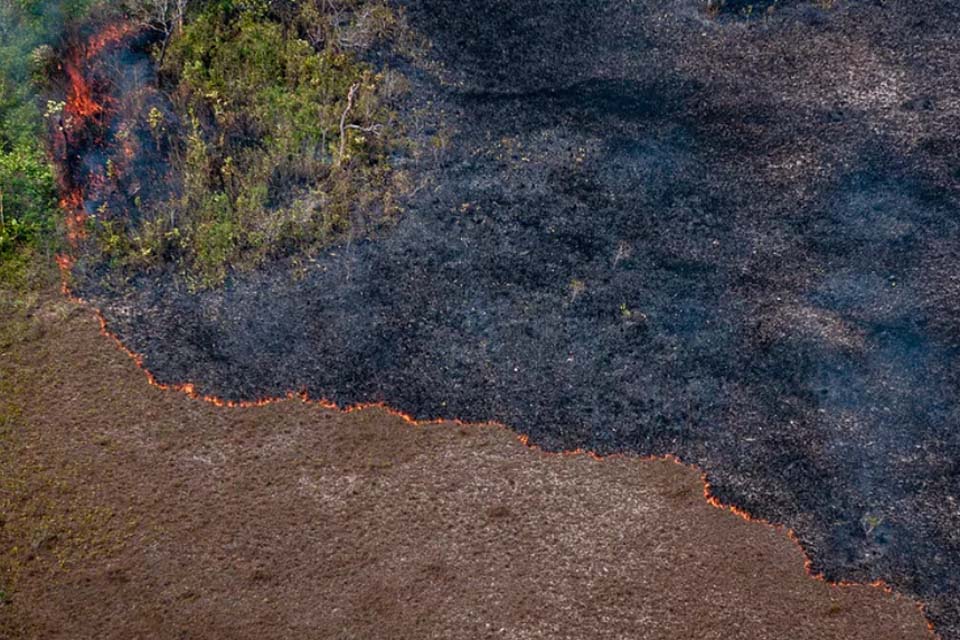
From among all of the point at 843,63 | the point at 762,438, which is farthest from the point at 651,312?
the point at 843,63

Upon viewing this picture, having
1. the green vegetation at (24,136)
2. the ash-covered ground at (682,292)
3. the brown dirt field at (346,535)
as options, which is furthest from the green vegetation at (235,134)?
the brown dirt field at (346,535)

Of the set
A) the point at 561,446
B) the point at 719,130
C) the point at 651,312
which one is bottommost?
the point at 561,446

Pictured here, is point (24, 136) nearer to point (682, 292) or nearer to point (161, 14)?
point (161, 14)

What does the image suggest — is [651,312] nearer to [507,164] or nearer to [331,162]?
[507,164]

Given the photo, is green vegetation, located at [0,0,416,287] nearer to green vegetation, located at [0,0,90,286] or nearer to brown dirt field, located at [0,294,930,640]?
green vegetation, located at [0,0,90,286]

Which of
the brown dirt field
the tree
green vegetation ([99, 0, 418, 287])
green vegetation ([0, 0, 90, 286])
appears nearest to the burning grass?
green vegetation ([99, 0, 418, 287])
